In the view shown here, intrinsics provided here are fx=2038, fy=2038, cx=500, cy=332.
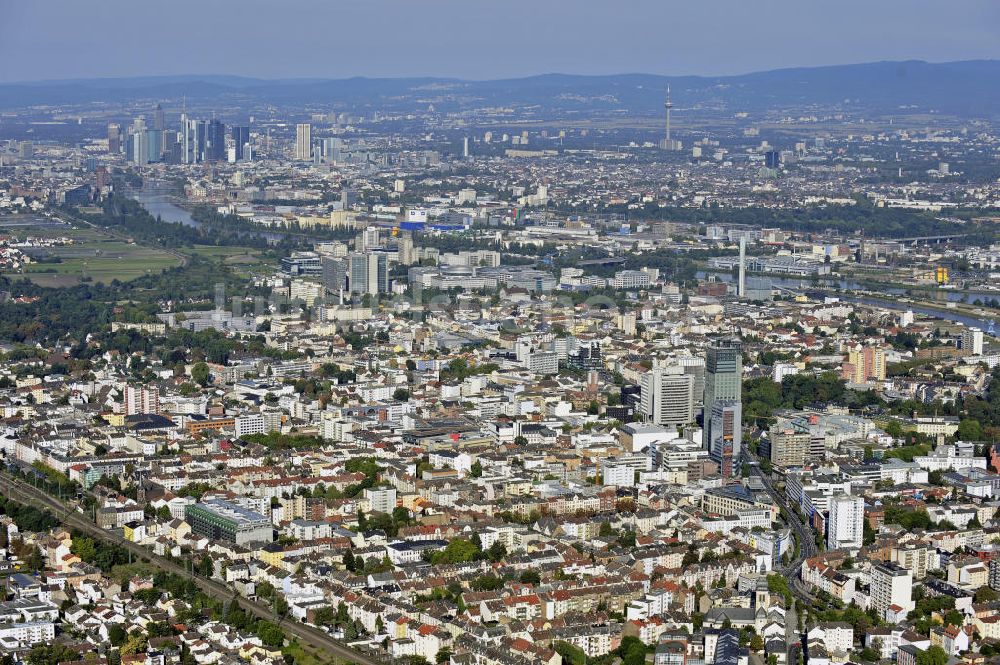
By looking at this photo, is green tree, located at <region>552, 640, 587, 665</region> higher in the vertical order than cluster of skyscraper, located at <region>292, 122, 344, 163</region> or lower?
lower

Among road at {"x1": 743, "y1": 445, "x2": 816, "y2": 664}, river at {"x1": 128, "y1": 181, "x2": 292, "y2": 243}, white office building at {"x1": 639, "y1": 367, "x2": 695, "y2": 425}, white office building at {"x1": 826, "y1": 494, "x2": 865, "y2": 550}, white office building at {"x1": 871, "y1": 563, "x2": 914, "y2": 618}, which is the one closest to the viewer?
road at {"x1": 743, "y1": 445, "x2": 816, "y2": 664}

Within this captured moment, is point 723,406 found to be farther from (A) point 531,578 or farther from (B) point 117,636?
(B) point 117,636

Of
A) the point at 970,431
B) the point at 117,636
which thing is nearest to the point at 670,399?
the point at 970,431

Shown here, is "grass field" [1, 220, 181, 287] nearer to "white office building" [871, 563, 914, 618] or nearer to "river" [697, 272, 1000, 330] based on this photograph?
"river" [697, 272, 1000, 330]

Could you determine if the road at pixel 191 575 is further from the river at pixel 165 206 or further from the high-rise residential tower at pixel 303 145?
the high-rise residential tower at pixel 303 145

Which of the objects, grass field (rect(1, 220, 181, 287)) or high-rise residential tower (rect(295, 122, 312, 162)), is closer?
grass field (rect(1, 220, 181, 287))

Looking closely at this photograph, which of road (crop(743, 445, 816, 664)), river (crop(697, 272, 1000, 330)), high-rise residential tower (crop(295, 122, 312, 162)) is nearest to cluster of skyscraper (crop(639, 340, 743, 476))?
road (crop(743, 445, 816, 664))

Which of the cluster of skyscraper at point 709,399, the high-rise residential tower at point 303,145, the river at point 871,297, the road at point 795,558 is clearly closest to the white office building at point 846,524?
the road at point 795,558
